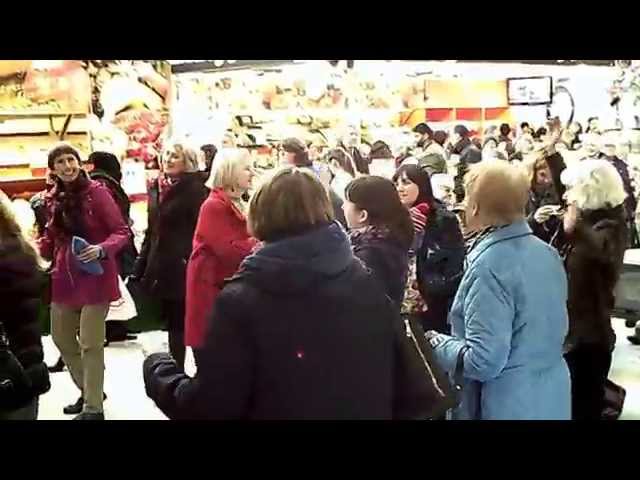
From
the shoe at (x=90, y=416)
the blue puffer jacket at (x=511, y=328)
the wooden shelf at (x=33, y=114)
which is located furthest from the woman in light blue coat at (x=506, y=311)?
the wooden shelf at (x=33, y=114)

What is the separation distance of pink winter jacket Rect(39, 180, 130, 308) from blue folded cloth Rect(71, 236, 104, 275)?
0.04 feet

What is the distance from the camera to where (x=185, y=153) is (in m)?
3.27

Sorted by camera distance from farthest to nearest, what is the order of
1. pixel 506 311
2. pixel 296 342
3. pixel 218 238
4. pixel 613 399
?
pixel 613 399
pixel 218 238
pixel 506 311
pixel 296 342

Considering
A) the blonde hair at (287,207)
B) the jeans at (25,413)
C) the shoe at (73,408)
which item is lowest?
the shoe at (73,408)

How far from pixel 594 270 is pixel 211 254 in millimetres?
1403

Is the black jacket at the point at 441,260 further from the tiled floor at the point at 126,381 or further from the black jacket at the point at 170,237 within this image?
the black jacket at the point at 170,237

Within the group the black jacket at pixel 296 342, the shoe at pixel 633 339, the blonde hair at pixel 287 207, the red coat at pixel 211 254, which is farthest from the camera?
the shoe at pixel 633 339

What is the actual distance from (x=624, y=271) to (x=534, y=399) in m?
0.77

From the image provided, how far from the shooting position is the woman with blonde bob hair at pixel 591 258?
3.21m

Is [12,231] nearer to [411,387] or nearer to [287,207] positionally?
[287,207]

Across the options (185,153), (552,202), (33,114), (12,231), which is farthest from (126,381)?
(552,202)

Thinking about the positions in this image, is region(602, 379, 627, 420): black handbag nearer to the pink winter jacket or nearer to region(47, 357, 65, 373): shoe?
the pink winter jacket

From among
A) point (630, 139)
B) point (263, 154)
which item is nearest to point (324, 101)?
point (263, 154)

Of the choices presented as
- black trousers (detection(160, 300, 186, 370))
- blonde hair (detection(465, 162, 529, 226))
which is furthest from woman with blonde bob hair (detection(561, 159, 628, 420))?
black trousers (detection(160, 300, 186, 370))
